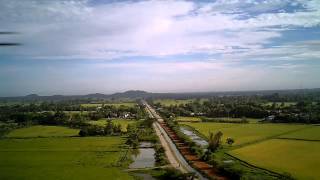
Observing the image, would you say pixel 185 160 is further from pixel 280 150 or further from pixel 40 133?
pixel 40 133

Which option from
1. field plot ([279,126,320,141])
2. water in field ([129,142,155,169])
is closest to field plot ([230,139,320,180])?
field plot ([279,126,320,141])

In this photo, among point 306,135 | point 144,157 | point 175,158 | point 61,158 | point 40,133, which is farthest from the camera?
point 40,133

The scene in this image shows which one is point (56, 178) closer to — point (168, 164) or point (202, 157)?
point (168, 164)

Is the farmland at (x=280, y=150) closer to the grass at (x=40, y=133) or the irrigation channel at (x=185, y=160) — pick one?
the irrigation channel at (x=185, y=160)

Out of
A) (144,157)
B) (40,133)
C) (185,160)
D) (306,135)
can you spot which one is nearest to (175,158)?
(185,160)

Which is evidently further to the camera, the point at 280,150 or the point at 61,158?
the point at 61,158

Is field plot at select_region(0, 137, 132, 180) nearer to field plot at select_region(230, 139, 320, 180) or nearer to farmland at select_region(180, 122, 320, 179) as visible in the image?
field plot at select_region(230, 139, 320, 180)

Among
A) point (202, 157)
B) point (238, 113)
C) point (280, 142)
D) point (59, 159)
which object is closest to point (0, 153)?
point (59, 159)

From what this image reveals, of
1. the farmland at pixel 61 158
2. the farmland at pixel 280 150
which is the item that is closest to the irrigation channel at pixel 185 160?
the farmland at pixel 280 150
